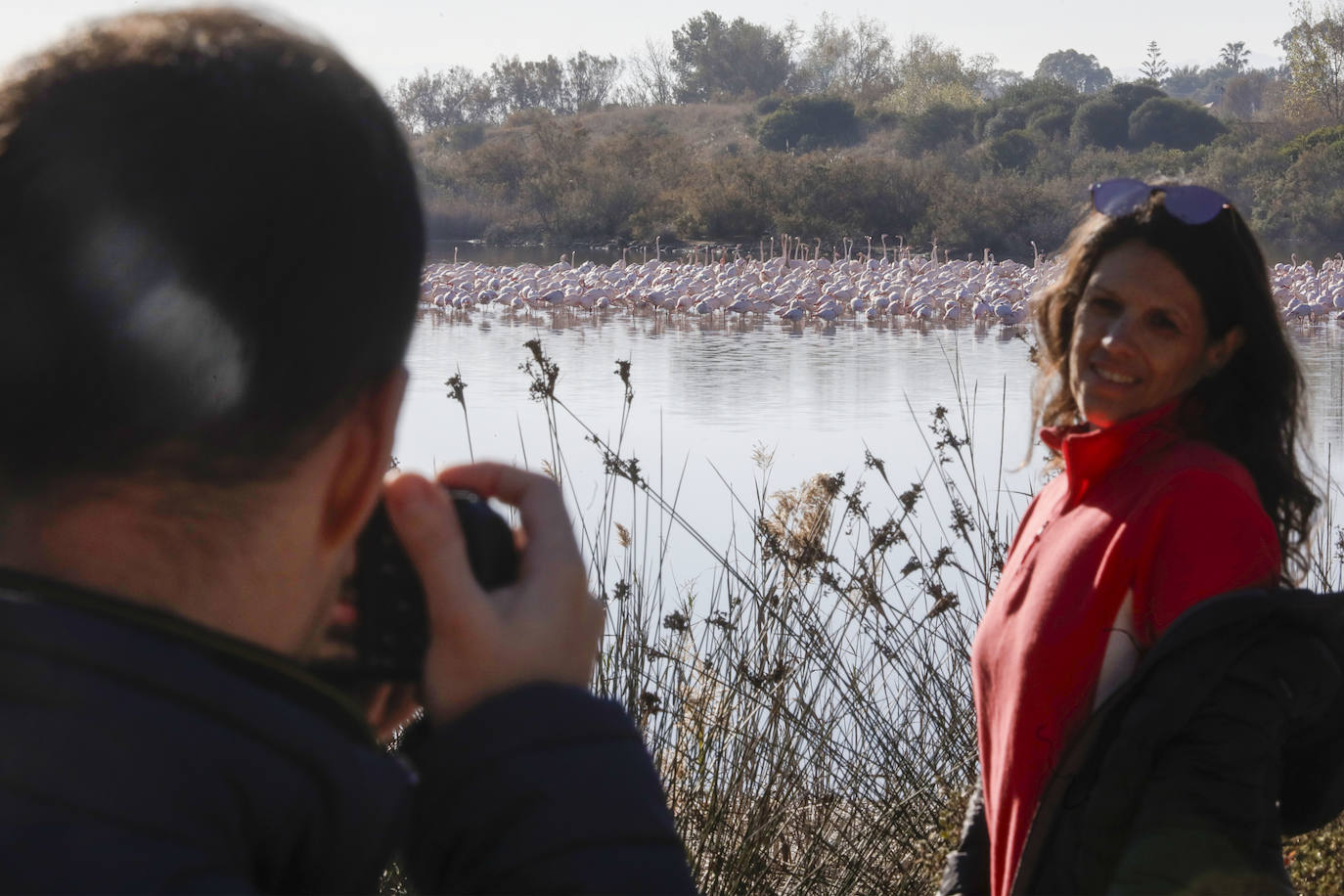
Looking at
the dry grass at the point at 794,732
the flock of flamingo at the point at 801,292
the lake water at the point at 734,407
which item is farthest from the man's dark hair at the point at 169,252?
the flock of flamingo at the point at 801,292

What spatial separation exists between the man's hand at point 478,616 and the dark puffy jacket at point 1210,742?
3.42ft

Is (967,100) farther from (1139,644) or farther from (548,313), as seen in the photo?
(1139,644)

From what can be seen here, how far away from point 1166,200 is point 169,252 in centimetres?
162

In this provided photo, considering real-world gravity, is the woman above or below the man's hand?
below

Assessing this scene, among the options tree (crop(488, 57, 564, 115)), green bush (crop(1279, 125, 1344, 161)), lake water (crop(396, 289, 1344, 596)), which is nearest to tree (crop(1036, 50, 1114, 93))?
tree (crop(488, 57, 564, 115))

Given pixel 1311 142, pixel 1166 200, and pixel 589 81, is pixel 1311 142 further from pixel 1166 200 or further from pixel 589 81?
pixel 589 81

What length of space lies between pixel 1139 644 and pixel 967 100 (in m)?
34.1

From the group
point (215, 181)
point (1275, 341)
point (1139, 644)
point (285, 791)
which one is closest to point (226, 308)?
point (215, 181)

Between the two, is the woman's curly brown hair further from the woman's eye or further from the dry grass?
the dry grass

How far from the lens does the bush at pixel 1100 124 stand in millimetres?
22766

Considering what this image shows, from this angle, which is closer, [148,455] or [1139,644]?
[148,455]

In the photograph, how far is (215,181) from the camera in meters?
0.43

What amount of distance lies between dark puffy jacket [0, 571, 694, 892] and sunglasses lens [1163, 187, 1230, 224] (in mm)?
1497

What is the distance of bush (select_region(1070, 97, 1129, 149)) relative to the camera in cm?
2277
